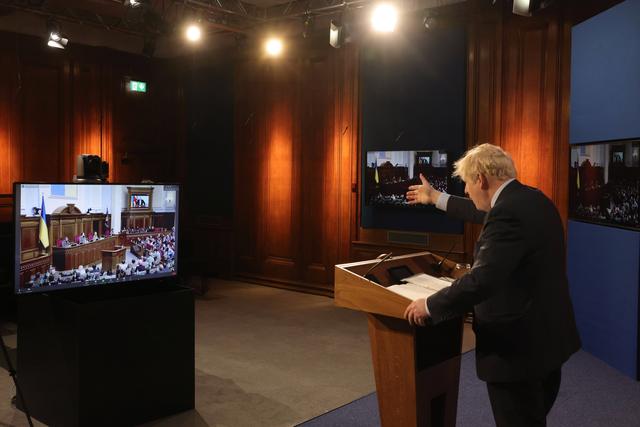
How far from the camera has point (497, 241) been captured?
2.18 meters

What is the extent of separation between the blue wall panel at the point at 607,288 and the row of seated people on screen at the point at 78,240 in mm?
3751

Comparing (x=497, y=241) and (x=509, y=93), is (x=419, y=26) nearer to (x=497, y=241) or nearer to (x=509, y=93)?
(x=509, y=93)

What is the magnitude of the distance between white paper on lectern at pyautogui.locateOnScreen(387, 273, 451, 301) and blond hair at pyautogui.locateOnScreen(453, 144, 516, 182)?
0.53 m

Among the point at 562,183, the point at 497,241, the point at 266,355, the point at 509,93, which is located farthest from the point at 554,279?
the point at 509,93

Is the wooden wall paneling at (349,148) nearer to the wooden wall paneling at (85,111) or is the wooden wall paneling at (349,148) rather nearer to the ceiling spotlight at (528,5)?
the ceiling spotlight at (528,5)

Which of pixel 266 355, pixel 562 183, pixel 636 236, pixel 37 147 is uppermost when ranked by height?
pixel 37 147

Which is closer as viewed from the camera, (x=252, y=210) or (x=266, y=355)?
(x=266, y=355)

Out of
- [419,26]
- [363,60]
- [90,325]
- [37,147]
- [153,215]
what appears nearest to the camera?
[90,325]

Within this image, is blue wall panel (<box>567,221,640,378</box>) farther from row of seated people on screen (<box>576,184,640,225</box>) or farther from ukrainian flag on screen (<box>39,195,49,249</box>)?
ukrainian flag on screen (<box>39,195,49,249</box>)

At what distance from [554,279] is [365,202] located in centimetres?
484

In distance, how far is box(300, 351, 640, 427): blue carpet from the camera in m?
3.69

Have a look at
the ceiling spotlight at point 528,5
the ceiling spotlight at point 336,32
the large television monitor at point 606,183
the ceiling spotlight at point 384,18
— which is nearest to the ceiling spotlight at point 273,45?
the ceiling spotlight at point 336,32

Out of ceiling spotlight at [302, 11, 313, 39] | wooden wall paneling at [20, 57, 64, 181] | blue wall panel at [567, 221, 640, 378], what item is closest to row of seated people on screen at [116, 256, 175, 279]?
blue wall panel at [567, 221, 640, 378]

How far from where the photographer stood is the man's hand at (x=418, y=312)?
2.31 metres
